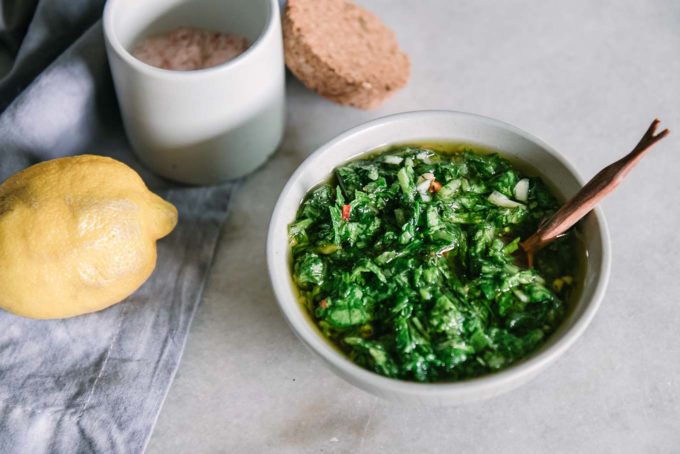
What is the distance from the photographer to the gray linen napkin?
5.98 ft

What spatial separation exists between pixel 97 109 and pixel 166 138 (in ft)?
1.03

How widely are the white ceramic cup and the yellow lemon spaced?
21cm

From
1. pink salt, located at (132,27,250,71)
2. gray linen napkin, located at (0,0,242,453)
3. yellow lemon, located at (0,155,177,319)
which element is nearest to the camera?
yellow lemon, located at (0,155,177,319)

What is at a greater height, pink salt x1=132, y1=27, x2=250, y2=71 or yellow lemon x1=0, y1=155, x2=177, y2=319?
pink salt x1=132, y1=27, x2=250, y2=71

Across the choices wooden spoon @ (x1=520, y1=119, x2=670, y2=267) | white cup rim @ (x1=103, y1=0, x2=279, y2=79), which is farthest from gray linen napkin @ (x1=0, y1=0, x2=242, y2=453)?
wooden spoon @ (x1=520, y1=119, x2=670, y2=267)

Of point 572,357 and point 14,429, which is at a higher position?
point 572,357

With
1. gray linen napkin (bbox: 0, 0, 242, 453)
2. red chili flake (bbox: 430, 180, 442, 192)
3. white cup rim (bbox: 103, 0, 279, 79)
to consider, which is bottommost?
gray linen napkin (bbox: 0, 0, 242, 453)

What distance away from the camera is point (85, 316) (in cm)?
197

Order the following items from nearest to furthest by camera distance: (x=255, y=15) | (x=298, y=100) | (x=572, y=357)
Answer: (x=572, y=357), (x=255, y=15), (x=298, y=100)

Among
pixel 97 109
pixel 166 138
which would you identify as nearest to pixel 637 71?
pixel 166 138

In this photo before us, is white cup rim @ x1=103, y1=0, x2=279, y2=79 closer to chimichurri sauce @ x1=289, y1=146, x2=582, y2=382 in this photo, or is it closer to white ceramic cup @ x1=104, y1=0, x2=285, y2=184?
white ceramic cup @ x1=104, y1=0, x2=285, y2=184

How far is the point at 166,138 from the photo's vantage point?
2.05 metres

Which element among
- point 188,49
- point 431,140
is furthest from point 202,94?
point 431,140

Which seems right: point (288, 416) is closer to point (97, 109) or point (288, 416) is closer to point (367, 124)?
point (367, 124)
